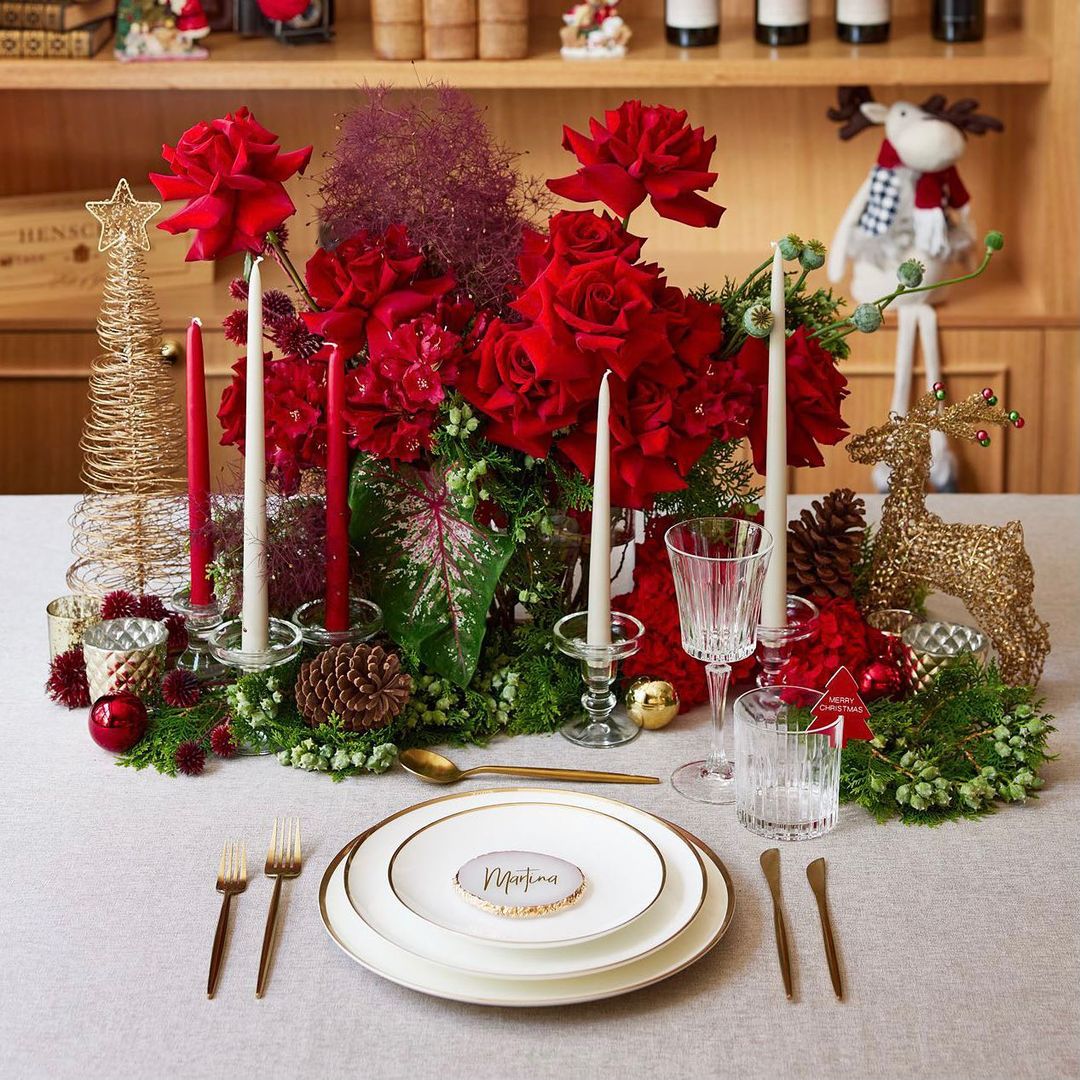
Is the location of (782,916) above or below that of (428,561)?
below

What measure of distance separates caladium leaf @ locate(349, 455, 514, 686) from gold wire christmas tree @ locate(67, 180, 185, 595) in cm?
17

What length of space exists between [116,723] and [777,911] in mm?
460

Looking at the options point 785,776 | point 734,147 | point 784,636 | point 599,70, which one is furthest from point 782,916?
point 734,147

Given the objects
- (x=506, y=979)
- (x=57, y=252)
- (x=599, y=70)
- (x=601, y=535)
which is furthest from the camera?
(x=57, y=252)

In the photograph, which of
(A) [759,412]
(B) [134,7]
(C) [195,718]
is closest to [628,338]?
(A) [759,412]

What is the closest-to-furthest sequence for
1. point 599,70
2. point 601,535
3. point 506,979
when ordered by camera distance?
point 506,979 < point 601,535 < point 599,70

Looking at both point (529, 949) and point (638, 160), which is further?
point (638, 160)

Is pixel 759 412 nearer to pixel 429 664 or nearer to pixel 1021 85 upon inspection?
pixel 429 664

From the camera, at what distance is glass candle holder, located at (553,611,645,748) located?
3.05 ft

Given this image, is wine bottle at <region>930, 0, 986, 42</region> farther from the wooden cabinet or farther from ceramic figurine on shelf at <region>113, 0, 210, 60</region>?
ceramic figurine on shelf at <region>113, 0, 210, 60</region>

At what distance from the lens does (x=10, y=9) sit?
2.26 metres

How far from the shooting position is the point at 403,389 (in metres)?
0.93

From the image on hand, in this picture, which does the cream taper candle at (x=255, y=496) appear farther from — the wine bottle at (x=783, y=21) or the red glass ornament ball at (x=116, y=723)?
the wine bottle at (x=783, y=21)

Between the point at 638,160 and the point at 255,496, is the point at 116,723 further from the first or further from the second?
the point at 638,160
